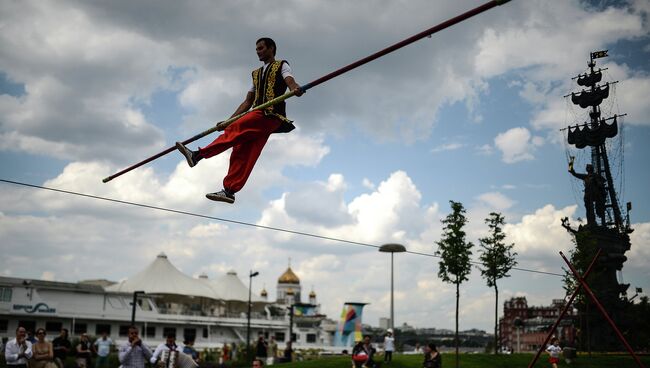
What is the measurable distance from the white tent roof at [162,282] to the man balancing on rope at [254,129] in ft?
165

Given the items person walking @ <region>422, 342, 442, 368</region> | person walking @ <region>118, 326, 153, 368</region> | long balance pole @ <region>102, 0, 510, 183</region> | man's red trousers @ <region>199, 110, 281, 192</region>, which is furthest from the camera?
person walking @ <region>422, 342, 442, 368</region>

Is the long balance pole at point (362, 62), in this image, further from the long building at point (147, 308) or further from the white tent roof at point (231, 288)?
the white tent roof at point (231, 288)

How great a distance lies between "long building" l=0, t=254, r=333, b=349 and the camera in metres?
42.4

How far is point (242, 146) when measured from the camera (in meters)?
6.05

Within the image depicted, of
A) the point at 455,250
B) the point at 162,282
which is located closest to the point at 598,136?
the point at 455,250

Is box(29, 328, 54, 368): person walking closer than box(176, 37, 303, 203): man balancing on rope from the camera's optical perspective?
No

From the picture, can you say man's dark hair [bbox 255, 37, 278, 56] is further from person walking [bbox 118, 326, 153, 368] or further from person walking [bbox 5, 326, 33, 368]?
person walking [bbox 5, 326, 33, 368]

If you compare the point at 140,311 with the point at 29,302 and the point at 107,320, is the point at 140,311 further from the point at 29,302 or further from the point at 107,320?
the point at 29,302

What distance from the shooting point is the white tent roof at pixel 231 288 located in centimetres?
6788

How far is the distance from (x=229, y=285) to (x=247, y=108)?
65.7 m

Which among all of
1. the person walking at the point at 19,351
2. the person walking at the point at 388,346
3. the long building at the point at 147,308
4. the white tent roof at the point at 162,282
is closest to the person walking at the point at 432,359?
the person walking at the point at 19,351

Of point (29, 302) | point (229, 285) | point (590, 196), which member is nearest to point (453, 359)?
point (590, 196)

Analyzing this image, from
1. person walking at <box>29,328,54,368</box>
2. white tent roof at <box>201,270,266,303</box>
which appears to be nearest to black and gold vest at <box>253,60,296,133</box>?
person walking at <box>29,328,54,368</box>

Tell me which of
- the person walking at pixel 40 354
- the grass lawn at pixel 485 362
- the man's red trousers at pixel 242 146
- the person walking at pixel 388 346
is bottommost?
the grass lawn at pixel 485 362
